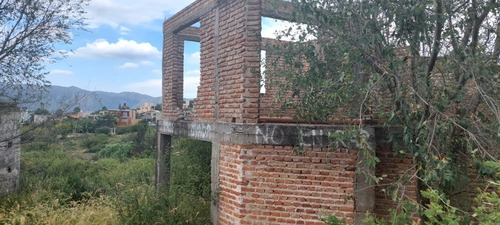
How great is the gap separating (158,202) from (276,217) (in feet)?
8.39

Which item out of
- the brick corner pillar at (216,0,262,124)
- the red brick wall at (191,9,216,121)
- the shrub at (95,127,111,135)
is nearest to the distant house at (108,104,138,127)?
the shrub at (95,127,111,135)

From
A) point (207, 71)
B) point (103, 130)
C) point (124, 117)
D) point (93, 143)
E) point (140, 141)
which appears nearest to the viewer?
point (207, 71)

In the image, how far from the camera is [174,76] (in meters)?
9.24

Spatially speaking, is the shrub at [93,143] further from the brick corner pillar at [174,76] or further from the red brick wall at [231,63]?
the red brick wall at [231,63]

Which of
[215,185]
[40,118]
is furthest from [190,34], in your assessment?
[215,185]

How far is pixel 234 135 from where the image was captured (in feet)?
20.0

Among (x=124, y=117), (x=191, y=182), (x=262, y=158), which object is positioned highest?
(x=262, y=158)

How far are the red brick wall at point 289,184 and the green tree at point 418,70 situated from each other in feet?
2.19

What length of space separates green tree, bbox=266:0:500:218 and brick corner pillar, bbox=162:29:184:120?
440 centimetres

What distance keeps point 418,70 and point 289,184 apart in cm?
247

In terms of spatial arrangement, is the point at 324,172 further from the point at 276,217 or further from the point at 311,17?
the point at 311,17

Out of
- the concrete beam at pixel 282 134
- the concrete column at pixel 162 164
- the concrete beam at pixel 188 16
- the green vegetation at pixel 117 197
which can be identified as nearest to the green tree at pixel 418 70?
the concrete beam at pixel 282 134

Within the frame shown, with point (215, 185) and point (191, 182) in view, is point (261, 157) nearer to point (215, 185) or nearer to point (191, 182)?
point (215, 185)

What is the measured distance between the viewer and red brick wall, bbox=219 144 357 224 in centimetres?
554
